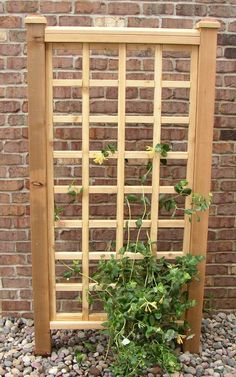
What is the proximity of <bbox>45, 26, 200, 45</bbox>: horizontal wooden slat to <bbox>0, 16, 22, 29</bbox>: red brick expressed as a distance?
20.5 inches

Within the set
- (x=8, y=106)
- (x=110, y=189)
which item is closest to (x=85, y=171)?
(x=110, y=189)

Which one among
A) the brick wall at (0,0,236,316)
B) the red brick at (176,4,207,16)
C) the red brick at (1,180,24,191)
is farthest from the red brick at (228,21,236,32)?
the red brick at (1,180,24,191)

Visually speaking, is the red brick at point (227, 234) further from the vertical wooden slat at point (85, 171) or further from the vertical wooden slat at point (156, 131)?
the vertical wooden slat at point (85, 171)

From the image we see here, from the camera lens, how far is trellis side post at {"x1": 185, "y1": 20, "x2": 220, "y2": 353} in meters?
2.02

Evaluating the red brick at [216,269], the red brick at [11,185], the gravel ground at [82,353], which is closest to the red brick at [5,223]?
the red brick at [11,185]

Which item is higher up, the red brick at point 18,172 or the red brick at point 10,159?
the red brick at point 10,159

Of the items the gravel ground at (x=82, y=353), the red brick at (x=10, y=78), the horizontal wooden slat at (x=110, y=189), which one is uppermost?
the red brick at (x=10, y=78)

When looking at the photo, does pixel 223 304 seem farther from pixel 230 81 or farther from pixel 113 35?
pixel 113 35

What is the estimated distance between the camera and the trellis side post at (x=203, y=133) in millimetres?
2020

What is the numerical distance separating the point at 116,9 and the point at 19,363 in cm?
197

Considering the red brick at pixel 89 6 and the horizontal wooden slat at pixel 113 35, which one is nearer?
the horizontal wooden slat at pixel 113 35

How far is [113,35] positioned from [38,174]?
0.73 m

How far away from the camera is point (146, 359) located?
6.86 ft

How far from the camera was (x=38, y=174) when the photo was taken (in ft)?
6.95
